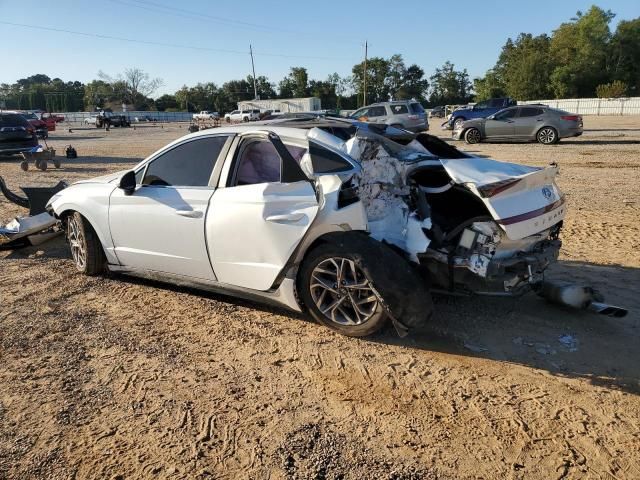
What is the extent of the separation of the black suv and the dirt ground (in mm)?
14422

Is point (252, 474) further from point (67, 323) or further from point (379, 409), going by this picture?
point (67, 323)

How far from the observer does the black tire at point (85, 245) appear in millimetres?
5094

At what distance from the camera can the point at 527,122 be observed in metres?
19.2

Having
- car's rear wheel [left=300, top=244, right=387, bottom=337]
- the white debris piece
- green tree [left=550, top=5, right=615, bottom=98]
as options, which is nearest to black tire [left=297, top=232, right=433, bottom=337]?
car's rear wheel [left=300, top=244, right=387, bottom=337]

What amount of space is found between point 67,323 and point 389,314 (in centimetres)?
280

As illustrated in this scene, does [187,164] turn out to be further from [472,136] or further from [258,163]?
[472,136]

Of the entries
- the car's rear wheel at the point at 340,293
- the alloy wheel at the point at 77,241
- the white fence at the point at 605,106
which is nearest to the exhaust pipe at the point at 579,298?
the car's rear wheel at the point at 340,293

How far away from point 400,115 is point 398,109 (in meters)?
0.37

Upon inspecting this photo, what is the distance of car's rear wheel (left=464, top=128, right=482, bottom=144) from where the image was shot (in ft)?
66.7

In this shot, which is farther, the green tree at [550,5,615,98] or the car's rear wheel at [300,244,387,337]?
the green tree at [550,5,615,98]

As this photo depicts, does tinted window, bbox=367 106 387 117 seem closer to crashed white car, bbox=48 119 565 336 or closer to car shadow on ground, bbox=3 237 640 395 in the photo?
car shadow on ground, bbox=3 237 640 395

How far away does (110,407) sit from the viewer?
120 inches

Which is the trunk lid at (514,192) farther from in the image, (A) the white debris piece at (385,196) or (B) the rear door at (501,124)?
(B) the rear door at (501,124)

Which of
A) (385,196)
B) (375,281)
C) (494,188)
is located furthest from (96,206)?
(494,188)
